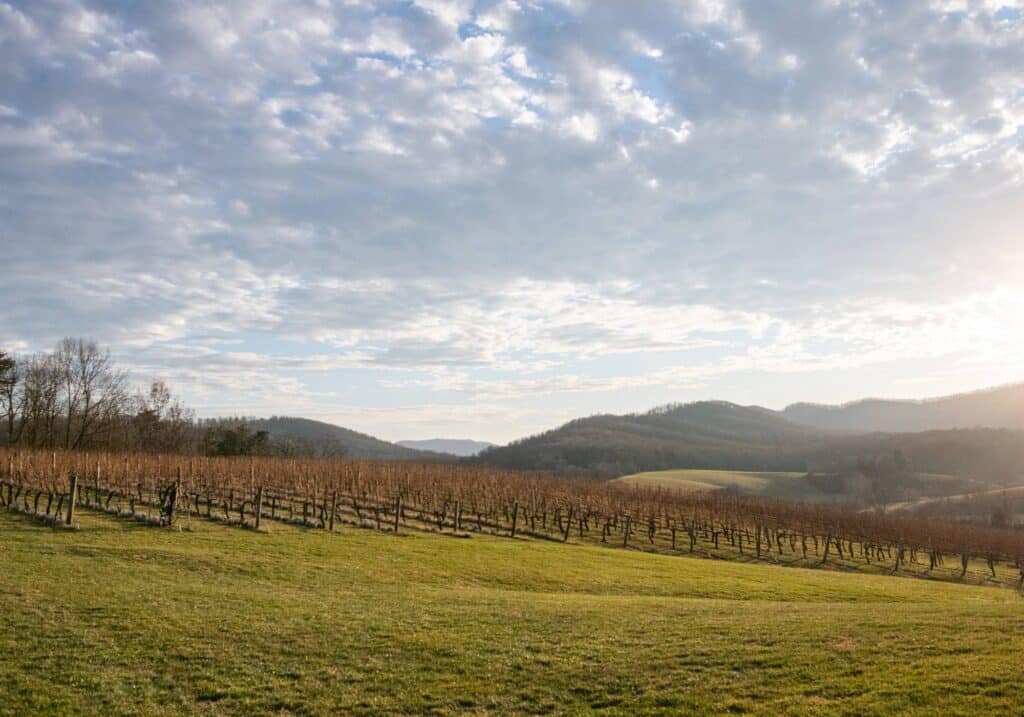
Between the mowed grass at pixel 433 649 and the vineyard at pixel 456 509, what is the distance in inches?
675

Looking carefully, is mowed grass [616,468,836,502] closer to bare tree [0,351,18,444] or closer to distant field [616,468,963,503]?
distant field [616,468,963,503]

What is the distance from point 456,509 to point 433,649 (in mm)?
37101

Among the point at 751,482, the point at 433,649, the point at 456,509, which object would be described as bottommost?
the point at 751,482

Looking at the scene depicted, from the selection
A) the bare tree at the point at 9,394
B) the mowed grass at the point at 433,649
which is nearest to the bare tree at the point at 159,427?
the bare tree at the point at 9,394

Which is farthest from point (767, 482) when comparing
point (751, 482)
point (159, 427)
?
point (159, 427)

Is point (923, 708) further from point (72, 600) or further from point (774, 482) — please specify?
point (774, 482)

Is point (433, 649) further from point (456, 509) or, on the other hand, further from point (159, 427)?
point (159, 427)

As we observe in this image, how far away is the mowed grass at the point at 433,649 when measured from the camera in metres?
10.7

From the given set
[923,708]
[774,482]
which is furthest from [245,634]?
[774,482]

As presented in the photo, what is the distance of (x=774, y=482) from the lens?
599ft

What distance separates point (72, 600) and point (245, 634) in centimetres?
539

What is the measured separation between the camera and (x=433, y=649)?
45.7 feet

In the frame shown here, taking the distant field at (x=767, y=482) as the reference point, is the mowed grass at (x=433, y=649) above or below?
above

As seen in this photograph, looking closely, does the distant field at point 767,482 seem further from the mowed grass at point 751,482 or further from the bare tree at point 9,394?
the bare tree at point 9,394
